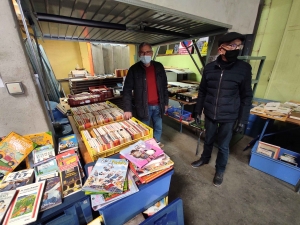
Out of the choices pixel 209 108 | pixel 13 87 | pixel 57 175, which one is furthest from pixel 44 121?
pixel 209 108

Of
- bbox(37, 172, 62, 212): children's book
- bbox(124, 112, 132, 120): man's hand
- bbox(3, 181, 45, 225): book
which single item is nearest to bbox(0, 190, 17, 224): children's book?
bbox(3, 181, 45, 225): book

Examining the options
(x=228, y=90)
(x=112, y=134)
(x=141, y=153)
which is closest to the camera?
(x=141, y=153)

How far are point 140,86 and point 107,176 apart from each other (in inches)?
47.2

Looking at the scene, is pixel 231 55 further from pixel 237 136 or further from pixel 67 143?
pixel 237 136

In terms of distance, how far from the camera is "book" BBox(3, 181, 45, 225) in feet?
1.99

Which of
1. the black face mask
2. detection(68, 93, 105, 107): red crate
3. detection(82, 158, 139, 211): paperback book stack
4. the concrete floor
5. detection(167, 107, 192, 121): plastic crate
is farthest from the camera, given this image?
detection(167, 107, 192, 121): plastic crate

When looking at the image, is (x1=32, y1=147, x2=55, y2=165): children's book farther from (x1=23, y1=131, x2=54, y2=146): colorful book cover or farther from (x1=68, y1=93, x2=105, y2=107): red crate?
(x1=68, y1=93, x2=105, y2=107): red crate

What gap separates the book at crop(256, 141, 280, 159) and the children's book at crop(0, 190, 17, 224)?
2.51 meters

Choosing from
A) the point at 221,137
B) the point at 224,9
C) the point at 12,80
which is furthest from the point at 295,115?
the point at 12,80

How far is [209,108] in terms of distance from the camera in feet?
4.99

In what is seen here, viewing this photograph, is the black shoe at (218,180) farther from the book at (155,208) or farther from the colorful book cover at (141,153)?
the colorful book cover at (141,153)

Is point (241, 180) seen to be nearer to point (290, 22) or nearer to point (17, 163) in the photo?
point (17, 163)

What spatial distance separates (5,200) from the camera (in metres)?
0.68

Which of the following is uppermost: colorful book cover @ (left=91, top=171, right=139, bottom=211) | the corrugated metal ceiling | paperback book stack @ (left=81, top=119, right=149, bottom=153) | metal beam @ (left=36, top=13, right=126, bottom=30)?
the corrugated metal ceiling
